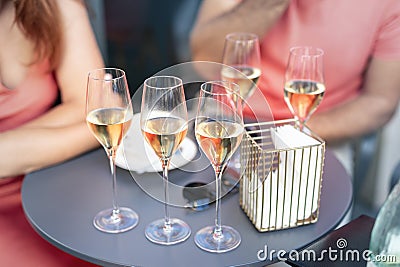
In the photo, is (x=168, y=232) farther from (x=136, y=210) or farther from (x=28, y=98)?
(x=28, y=98)

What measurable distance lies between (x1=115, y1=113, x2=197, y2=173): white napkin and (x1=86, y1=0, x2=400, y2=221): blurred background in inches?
29.8

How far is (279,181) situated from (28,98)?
730 mm

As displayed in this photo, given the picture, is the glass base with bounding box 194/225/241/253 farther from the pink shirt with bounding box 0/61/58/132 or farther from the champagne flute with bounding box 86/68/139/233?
the pink shirt with bounding box 0/61/58/132

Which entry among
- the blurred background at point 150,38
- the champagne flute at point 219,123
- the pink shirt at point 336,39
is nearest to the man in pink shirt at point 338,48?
the pink shirt at point 336,39

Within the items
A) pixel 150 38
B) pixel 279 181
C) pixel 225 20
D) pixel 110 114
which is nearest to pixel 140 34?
pixel 150 38

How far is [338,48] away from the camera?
1594mm

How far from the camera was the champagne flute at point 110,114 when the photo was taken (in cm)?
92

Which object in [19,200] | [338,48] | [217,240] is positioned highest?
[338,48]

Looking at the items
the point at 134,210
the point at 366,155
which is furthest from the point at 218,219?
the point at 366,155

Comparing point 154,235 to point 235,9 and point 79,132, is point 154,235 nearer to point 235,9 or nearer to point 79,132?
point 79,132

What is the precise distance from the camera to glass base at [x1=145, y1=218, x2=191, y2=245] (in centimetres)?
90

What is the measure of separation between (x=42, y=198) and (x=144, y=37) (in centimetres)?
117

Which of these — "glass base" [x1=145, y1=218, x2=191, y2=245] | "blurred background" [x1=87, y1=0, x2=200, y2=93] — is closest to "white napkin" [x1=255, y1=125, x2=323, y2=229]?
"glass base" [x1=145, y1=218, x2=191, y2=245]

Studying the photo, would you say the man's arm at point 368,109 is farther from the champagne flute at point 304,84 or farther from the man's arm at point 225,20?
the champagne flute at point 304,84
